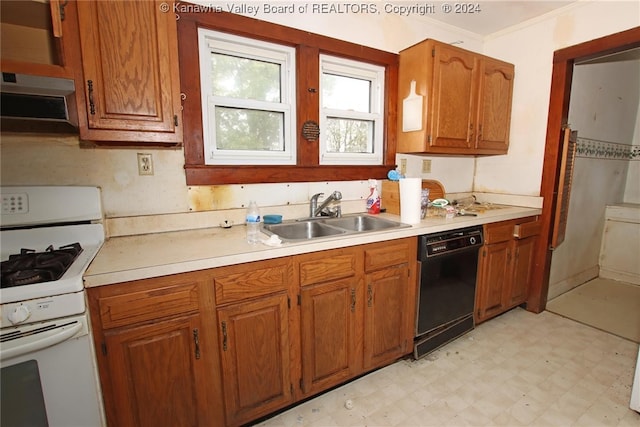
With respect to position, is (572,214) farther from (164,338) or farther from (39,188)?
(39,188)

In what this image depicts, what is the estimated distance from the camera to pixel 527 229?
2387 millimetres

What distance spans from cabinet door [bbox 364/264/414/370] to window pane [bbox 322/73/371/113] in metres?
1.26

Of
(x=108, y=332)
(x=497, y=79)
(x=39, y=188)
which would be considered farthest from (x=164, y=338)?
(x=497, y=79)

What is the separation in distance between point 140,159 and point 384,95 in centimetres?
177

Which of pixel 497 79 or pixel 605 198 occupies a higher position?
pixel 497 79

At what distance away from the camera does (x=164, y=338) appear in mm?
1138

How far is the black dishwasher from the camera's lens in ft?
5.91

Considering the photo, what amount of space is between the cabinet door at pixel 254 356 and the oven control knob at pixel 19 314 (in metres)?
0.59

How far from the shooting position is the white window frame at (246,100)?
1683mm

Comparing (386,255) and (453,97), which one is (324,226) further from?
(453,97)

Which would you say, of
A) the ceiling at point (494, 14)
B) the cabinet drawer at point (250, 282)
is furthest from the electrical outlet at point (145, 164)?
the ceiling at point (494, 14)

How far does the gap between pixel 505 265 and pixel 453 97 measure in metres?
1.37

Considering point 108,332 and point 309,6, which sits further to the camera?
point 309,6

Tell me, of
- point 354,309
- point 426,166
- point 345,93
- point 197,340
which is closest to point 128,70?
point 197,340
